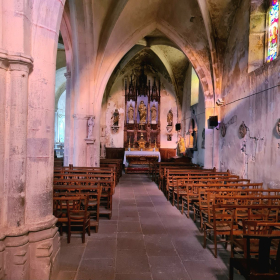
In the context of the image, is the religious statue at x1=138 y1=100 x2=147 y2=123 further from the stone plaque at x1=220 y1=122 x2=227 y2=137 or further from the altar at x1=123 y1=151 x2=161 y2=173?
the stone plaque at x1=220 y1=122 x2=227 y2=137

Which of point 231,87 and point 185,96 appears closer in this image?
point 231,87

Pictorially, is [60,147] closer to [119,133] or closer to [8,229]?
[119,133]

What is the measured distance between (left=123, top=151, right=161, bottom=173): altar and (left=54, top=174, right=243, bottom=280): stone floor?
9569 millimetres

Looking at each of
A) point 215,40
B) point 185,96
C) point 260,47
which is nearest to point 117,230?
point 260,47

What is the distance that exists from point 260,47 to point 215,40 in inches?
113

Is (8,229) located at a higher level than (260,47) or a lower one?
lower

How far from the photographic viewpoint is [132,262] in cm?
395

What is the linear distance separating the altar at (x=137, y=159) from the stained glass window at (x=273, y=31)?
383 inches

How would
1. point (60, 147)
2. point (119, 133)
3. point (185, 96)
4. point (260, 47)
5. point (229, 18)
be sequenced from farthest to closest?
point (60, 147), point (119, 133), point (185, 96), point (229, 18), point (260, 47)

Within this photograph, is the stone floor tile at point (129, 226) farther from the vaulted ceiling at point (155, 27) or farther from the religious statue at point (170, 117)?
the religious statue at point (170, 117)

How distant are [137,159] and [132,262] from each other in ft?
41.3

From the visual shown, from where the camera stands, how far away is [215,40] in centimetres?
1133

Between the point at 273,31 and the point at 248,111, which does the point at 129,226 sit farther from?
the point at 273,31

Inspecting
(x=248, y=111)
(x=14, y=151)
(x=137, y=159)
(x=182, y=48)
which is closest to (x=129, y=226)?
(x=14, y=151)
